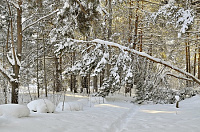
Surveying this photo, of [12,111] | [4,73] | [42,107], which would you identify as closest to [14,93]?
[4,73]

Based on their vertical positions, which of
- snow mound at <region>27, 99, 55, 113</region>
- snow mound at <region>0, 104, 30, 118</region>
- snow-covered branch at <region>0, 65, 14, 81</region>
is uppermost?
snow-covered branch at <region>0, 65, 14, 81</region>

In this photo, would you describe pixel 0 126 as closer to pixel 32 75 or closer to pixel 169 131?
pixel 169 131

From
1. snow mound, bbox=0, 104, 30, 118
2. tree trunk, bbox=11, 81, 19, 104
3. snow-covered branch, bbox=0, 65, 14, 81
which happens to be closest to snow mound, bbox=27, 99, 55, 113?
snow mound, bbox=0, 104, 30, 118

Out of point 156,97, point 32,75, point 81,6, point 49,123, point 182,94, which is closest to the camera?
point 49,123

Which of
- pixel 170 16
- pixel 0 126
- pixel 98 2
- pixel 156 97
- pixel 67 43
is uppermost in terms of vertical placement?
pixel 98 2

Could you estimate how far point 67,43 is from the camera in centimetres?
818

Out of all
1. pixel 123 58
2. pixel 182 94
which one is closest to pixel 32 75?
pixel 123 58

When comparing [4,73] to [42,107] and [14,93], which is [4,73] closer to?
[14,93]

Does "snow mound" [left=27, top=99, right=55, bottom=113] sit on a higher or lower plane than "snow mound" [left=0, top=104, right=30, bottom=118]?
lower

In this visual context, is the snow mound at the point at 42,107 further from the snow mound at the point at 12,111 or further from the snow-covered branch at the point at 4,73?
the snow-covered branch at the point at 4,73

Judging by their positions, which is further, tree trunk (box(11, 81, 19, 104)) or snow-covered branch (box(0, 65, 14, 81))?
tree trunk (box(11, 81, 19, 104))

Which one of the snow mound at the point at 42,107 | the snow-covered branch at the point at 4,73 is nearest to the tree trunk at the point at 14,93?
the snow-covered branch at the point at 4,73

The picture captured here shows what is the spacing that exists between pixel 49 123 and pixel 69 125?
0.44 metres

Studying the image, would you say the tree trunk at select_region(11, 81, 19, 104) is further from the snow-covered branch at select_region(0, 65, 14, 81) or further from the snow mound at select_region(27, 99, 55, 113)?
the snow mound at select_region(27, 99, 55, 113)
